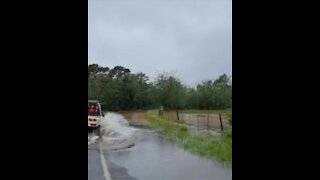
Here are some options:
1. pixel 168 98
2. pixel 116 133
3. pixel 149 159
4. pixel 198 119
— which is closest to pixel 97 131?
pixel 116 133

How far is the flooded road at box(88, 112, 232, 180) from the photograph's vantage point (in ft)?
7.00

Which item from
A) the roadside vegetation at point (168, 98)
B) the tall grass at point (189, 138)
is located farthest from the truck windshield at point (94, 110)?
the tall grass at point (189, 138)

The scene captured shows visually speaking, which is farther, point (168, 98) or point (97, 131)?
point (168, 98)

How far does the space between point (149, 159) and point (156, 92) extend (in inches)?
15.9

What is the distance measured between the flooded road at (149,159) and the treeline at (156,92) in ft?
0.43

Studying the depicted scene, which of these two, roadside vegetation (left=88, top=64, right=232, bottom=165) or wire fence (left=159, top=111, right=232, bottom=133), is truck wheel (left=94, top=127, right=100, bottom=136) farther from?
wire fence (left=159, top=111, right=232, bottom=133)

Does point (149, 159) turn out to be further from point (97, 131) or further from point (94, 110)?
point (94, 110)

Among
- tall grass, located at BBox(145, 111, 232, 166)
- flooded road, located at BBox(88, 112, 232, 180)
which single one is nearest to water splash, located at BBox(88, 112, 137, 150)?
flooded road, located at BBox(88, 112, 232, 180)

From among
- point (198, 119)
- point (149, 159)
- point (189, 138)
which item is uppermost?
point (198, 119)

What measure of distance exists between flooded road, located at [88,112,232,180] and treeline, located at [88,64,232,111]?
5.2 inches

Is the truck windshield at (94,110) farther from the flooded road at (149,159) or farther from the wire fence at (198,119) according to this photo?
the wire fence at (198,119)

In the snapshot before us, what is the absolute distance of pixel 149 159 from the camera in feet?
7.18
